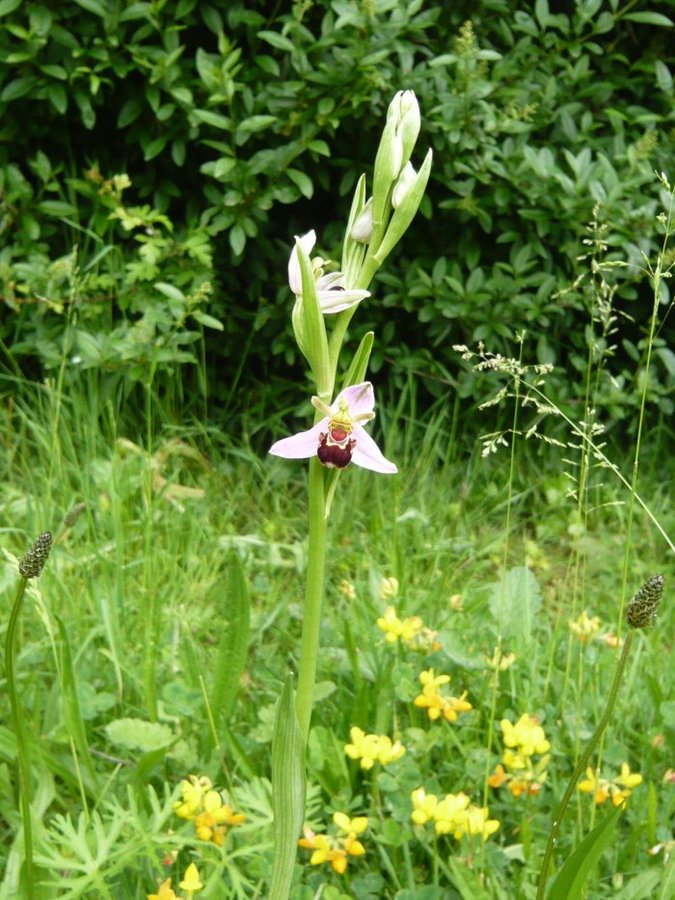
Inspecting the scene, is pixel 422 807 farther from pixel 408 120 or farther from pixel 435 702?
pixel 408 120

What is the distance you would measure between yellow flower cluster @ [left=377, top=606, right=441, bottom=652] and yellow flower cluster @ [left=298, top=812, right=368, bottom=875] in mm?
370

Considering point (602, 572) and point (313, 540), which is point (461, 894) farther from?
point (602, 572)

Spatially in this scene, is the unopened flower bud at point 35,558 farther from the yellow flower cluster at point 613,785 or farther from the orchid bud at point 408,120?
the yellow flower cluster at point 613,785

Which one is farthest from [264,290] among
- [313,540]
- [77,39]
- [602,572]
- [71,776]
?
[313,540]

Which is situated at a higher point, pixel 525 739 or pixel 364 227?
pixel 364 227

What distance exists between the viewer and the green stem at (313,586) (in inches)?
49.6

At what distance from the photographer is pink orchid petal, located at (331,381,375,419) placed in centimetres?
124

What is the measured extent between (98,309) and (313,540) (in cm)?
199

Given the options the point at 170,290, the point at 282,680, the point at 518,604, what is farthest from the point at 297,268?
the point at 170,290

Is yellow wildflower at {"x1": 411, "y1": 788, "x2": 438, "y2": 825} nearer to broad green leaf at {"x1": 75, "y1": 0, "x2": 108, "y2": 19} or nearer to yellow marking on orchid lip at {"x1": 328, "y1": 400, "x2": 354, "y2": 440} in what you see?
yellow marking on orchid lip at {"x1": 328, "y1": 400, "x2": 354, "y2": 440}

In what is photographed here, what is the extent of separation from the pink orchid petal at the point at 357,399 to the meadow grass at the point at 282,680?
464 millimetres

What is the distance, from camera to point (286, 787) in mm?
1250

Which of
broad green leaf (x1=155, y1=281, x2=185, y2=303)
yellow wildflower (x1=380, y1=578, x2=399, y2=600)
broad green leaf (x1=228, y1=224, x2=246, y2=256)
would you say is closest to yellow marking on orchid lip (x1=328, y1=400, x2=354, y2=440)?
yellow wildflower (x1=380, y1=578, x2=399, y2=600)

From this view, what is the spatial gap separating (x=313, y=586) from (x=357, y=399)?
0.22 meters
